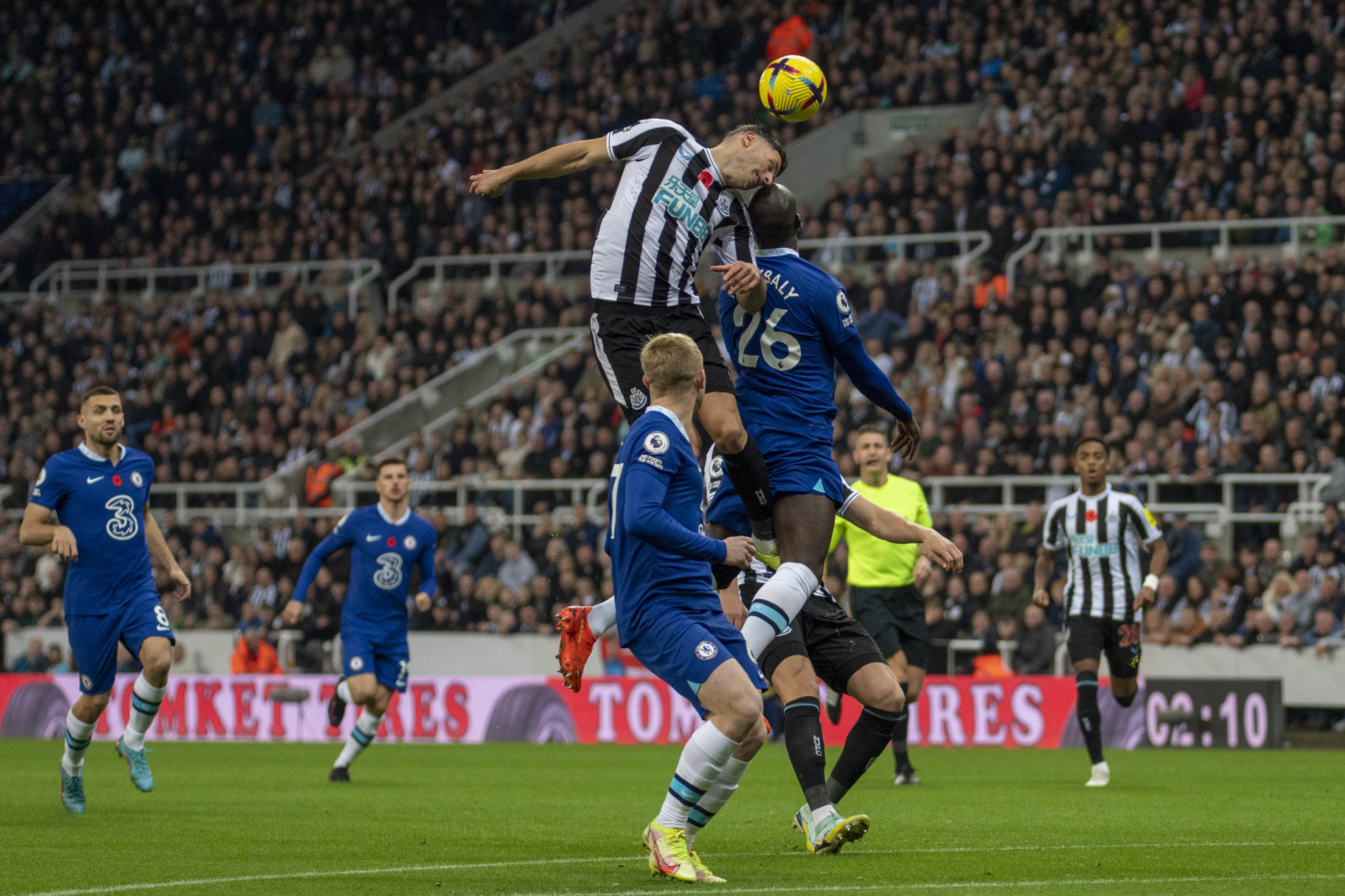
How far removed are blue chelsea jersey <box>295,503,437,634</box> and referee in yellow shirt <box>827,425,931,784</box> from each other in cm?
345

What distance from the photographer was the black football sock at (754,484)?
778 centimetres

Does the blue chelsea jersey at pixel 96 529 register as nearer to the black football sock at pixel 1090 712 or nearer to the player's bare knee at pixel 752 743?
the player's bare knee at pixel 752 743

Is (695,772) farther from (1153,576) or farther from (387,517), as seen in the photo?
(387,517)

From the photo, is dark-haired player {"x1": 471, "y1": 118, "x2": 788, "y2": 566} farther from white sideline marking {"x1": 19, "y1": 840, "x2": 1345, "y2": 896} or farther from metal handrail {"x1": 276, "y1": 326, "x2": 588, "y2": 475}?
metal handrail {"x1": 276, "y1": 326, "x2": 588, "y2": 475}

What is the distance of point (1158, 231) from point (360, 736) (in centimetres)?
1292

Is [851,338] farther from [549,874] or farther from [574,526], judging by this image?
[574,526]

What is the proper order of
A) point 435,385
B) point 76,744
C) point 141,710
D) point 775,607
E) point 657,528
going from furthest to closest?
point 435,385 < point 141,710 < point 76,744 < point 775,607 < point 657,528

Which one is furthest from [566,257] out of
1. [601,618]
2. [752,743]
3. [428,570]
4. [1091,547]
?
[752,743]

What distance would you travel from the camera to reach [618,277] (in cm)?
811

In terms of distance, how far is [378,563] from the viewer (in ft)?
46.9

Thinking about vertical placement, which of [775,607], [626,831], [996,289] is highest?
[996,289]

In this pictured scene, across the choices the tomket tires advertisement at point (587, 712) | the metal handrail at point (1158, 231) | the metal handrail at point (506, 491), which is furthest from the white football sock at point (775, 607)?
the metal handrail at point (1158, 231)

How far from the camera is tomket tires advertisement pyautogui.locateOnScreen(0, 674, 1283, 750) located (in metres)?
17.9

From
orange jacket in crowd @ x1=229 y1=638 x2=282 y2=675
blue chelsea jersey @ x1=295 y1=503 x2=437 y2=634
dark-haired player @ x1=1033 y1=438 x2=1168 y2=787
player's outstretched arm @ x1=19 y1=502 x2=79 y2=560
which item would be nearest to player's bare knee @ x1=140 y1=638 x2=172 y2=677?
player's outstretched arm @ x1=19 y1=502 x2=79 y2=560
